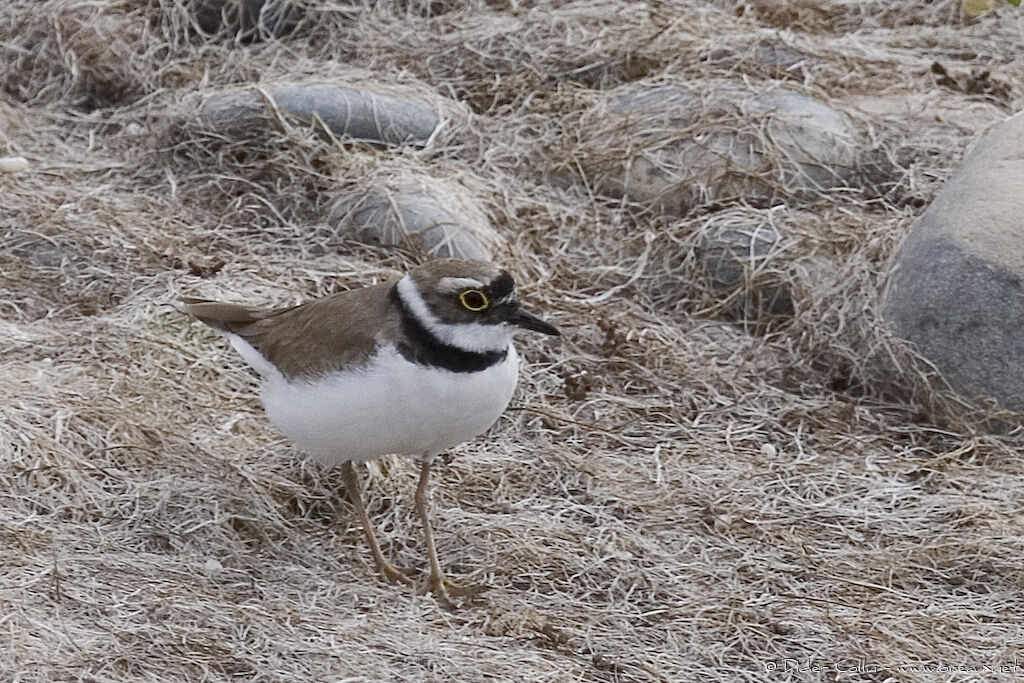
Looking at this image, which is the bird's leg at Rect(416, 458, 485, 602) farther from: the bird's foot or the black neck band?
the black neck band

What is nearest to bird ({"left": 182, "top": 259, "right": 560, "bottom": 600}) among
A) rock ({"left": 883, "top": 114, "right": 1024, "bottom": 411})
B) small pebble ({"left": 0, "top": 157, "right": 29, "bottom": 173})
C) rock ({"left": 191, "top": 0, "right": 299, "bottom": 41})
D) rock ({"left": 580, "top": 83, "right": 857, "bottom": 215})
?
rock ({"left": 883, "top": 114, "right": 1024, "bottom": 411})

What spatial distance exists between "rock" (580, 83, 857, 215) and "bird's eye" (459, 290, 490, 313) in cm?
310

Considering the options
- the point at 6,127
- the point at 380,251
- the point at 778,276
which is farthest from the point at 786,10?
the point at 6,127

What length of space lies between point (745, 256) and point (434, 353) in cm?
283

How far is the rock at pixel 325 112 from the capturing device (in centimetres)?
753

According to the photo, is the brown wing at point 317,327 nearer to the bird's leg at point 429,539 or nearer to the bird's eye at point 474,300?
the bird's eye at point 474,300

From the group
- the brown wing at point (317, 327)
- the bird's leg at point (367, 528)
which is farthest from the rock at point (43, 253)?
the bird's leg at point (367, 528)

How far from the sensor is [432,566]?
4.84 metres

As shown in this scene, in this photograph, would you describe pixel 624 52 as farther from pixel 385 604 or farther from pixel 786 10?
pixel 385 604

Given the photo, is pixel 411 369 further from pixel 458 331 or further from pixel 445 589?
pixel 445 589

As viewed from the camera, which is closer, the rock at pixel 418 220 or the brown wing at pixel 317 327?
the brown wing at pixel 317 327

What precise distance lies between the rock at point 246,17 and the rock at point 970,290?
14.9 feet

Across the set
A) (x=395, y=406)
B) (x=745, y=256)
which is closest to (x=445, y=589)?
(x=395, y=406)

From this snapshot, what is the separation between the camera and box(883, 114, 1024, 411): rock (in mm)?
5797
